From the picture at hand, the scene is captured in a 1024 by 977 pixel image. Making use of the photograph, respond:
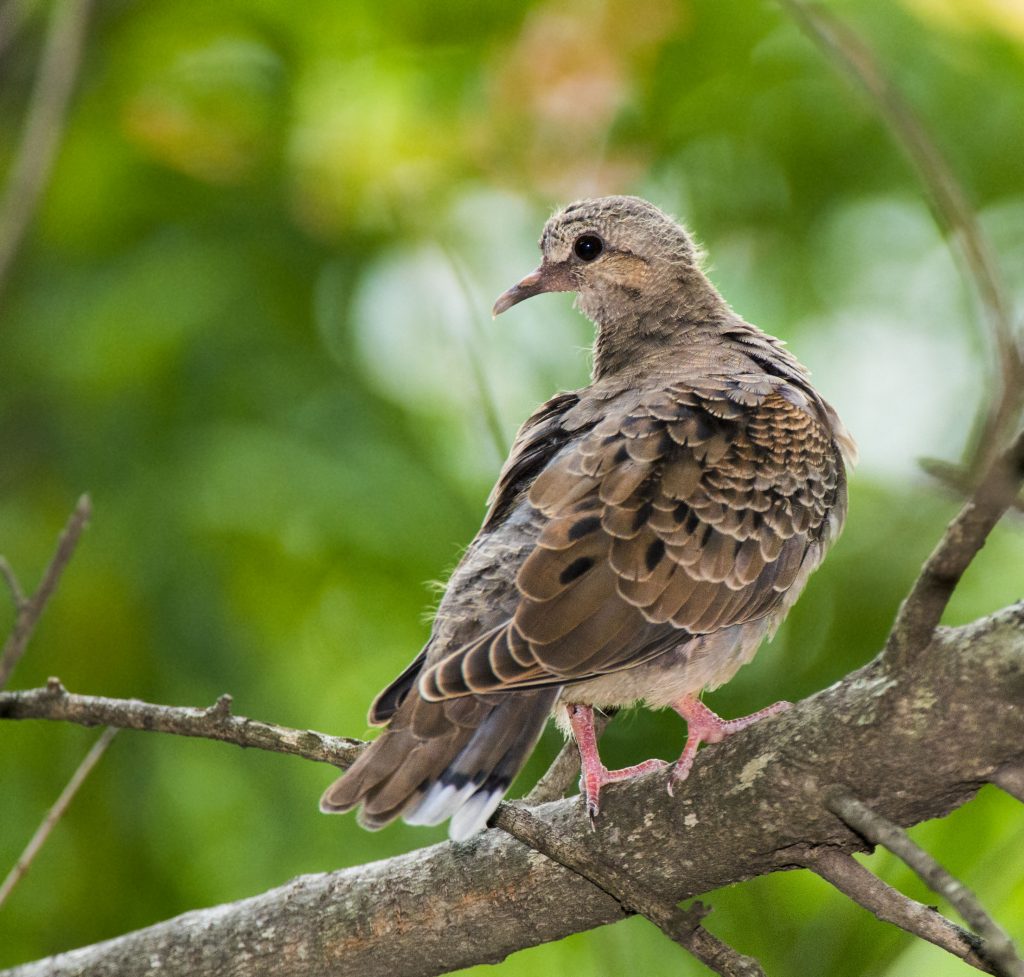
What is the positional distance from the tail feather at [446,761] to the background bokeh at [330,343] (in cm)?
98

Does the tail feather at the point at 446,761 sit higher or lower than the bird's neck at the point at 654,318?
lower

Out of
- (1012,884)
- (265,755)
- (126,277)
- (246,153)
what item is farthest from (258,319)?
(1012,884)

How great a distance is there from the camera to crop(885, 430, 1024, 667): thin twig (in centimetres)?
149

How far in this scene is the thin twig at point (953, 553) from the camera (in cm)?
149

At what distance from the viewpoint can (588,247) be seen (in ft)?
12.4

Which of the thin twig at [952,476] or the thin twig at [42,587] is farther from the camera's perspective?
the thin twig at [42,587]

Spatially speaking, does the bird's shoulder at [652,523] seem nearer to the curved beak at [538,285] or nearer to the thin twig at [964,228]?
the curved beak at [538,285]

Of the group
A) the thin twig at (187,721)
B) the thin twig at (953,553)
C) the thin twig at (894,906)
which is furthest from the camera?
the thin twig at (187,721)

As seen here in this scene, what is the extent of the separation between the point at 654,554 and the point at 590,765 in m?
0.45

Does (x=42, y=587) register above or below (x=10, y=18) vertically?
below

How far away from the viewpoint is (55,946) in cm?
370

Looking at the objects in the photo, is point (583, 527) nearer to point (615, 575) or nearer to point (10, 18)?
point (615, 575)

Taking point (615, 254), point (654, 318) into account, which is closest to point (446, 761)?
point (654, 318)

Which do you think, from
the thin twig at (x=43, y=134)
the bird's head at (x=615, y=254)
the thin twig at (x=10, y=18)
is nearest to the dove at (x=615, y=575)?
the bird's head at (x=615, y=254)
